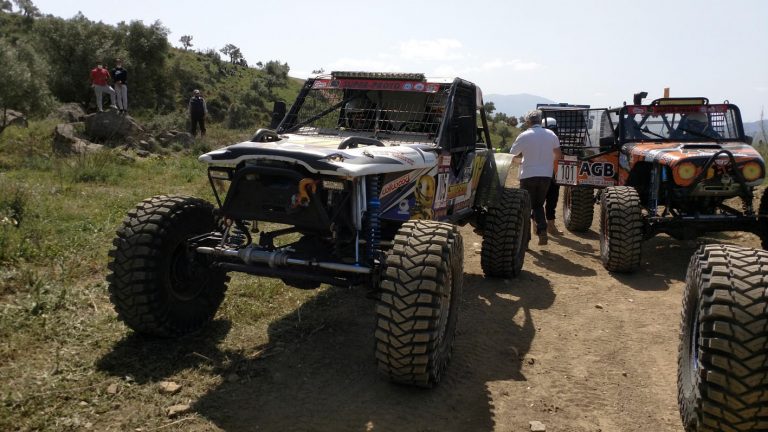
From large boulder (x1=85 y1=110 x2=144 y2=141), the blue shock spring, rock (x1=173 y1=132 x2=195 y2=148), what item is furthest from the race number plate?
large boulder (x1=85 y1=110 x2=144 y2=141)

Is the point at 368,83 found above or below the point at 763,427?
above

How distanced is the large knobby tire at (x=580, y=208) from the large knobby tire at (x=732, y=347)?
642 cm

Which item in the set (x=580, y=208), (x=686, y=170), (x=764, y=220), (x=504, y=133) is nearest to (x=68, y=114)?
(x=580, y=208)

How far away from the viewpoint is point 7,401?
133 inches

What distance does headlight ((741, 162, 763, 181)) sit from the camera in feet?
22.2

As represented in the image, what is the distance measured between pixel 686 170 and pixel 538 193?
187cm

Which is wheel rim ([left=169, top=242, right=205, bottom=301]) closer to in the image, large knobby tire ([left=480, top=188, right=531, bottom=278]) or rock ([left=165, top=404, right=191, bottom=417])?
rock ([left=165, top=404, right=191, bottom=417])

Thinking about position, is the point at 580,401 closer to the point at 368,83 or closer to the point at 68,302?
the point at 368,83

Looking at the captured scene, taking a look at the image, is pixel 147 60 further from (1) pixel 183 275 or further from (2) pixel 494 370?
(2) pixel 494 370

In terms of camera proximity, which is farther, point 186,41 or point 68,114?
point 186,41

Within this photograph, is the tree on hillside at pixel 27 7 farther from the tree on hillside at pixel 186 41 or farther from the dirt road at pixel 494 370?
the dirt road at pixel 494 370

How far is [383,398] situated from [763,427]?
2.00 metres

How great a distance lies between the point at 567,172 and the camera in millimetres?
9242

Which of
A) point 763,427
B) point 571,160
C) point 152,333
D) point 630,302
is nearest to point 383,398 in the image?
point 152,333
